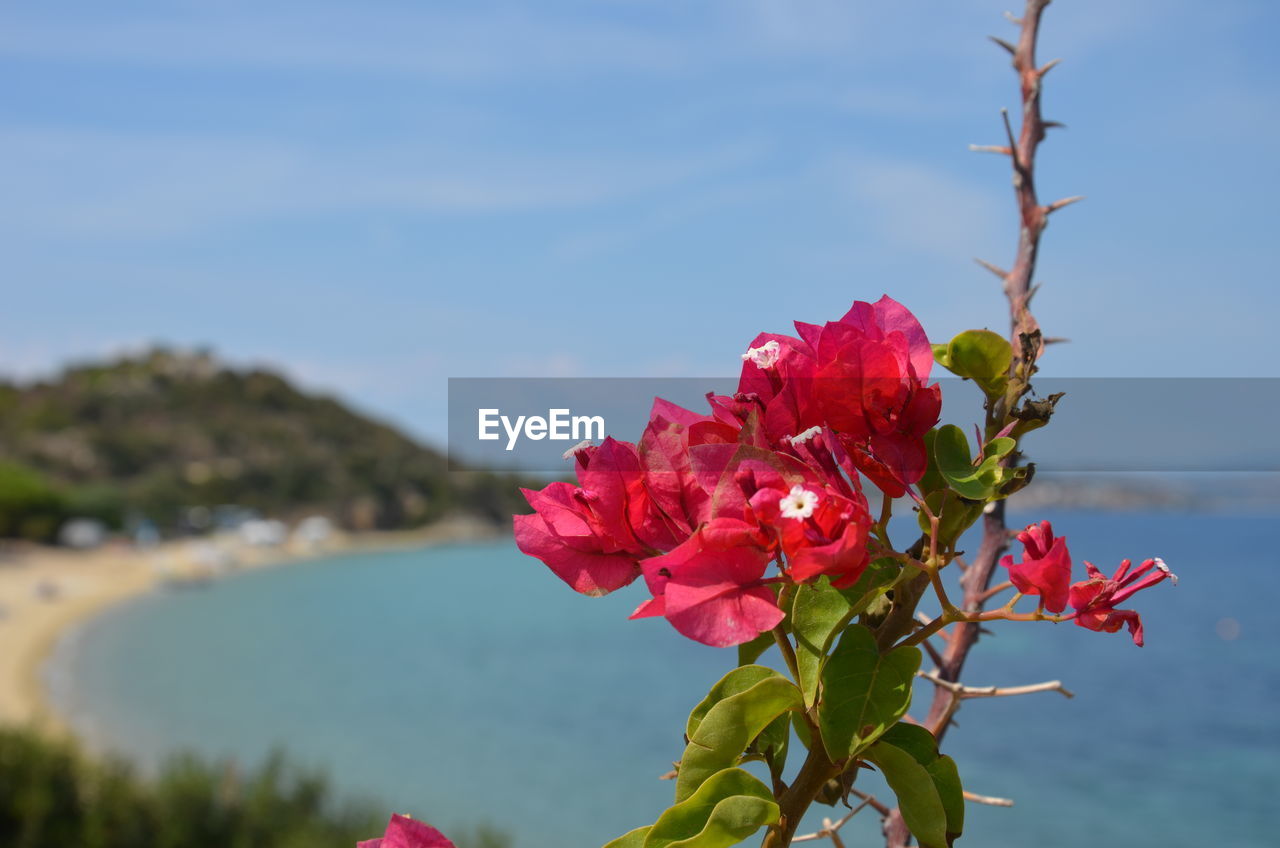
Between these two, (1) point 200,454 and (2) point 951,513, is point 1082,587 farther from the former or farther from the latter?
(1) point 200,454

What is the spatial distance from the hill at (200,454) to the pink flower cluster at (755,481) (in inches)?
1239

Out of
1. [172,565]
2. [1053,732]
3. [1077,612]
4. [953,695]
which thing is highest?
[1077,612]

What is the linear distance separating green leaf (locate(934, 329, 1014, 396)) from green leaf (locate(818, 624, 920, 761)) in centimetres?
12

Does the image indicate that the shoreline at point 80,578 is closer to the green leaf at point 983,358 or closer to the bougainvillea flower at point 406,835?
the bougainvillea flower at point 406,835

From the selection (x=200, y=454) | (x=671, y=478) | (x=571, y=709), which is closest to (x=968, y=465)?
(x=671, y=478)

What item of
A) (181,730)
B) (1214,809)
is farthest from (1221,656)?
(181,730)

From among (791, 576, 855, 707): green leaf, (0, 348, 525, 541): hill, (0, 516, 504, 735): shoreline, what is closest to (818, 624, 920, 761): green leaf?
(791, 576, 855, 707): green leaf

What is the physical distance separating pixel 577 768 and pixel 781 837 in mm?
16389

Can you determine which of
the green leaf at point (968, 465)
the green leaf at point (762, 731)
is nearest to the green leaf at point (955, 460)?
the green leaf at point (968, 465)

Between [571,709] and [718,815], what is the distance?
20281mm

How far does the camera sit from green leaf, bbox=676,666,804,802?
380mm

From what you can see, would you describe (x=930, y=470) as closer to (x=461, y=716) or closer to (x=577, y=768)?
(x=577, y=768)

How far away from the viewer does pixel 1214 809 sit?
14.9m

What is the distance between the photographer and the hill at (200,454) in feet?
112
